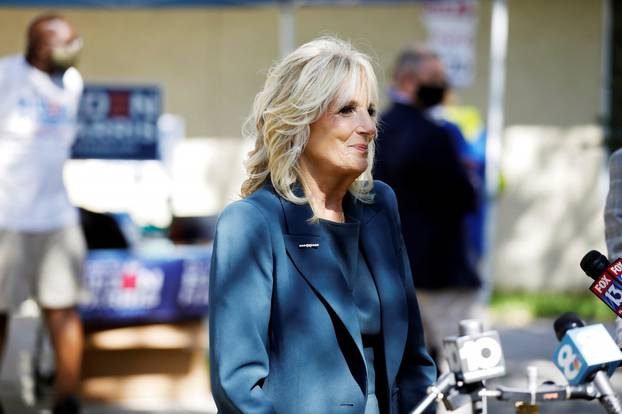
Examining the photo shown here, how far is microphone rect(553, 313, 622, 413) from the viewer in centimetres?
282

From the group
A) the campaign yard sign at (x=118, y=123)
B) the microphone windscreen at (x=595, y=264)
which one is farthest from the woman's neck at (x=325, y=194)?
the campaign yard sign at (x=118, y=123)

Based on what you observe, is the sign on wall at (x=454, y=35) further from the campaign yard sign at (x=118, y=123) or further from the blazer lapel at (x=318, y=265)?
the blazer lapel at (x=318, y=265)

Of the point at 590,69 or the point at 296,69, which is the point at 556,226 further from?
the point at 296,69

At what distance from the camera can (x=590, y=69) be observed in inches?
500

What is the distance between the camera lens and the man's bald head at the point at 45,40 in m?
6.70

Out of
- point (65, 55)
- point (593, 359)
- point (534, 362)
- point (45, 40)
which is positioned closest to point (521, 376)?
point (534, 362)

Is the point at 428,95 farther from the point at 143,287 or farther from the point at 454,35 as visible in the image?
the point at 454,35

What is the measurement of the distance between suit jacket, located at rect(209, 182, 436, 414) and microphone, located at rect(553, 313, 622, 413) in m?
0.50

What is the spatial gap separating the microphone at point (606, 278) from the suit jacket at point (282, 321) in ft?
1.69

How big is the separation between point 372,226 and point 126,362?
4.60m

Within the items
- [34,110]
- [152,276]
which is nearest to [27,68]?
[34,110]

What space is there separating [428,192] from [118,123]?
7.51 feet

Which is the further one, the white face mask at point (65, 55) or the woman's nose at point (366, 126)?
the white face mask at point (65, 55)

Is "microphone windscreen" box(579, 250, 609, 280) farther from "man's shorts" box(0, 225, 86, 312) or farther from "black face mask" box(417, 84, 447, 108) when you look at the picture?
"man's shorts" box(0, 225, 86, 312)
